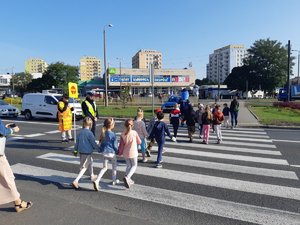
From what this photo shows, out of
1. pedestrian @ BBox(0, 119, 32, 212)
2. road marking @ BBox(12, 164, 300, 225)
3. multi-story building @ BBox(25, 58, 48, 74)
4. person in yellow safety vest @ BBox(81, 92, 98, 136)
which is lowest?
road marking @ BBox(12, 164, 300, 225)

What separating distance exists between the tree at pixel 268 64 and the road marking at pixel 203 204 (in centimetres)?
8186

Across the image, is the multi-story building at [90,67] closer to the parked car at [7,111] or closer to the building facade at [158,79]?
the building facade at [158,79]

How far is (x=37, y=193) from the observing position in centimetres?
544

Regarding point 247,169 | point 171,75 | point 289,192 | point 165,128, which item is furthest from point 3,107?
point 171,75

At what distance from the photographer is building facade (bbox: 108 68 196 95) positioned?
261ft

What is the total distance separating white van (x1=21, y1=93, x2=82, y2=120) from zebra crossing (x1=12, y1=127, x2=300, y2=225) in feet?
35.8

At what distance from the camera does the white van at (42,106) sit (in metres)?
19.5

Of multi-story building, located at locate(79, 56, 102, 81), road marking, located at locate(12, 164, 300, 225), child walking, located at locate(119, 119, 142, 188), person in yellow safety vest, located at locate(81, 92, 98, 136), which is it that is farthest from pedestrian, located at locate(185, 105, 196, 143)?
multi-story building, located at locate(79, 56, 102, 81)

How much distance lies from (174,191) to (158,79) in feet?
248

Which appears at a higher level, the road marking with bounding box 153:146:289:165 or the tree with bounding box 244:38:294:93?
the tree with bounding box 244:38:294:93

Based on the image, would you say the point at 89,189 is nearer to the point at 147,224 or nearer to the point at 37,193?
the point at 37,193

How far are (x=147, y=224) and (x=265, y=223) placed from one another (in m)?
1.71

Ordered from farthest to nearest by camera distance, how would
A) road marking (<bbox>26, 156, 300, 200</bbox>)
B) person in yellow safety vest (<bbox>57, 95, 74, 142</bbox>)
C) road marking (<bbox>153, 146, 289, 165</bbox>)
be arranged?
person in yellow safety vest (<bbox>57, 95, 74, 142</bbox>)
road marking (<bbox>153, 146, 289, 165</bbox>)
road marking (<bbox>26, 156, 300, 200</bbox>)

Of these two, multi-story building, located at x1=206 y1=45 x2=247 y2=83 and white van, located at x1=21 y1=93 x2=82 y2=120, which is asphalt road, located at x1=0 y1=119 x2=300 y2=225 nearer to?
white van, located at x1=21 y1=93 x2=82 y2=120
